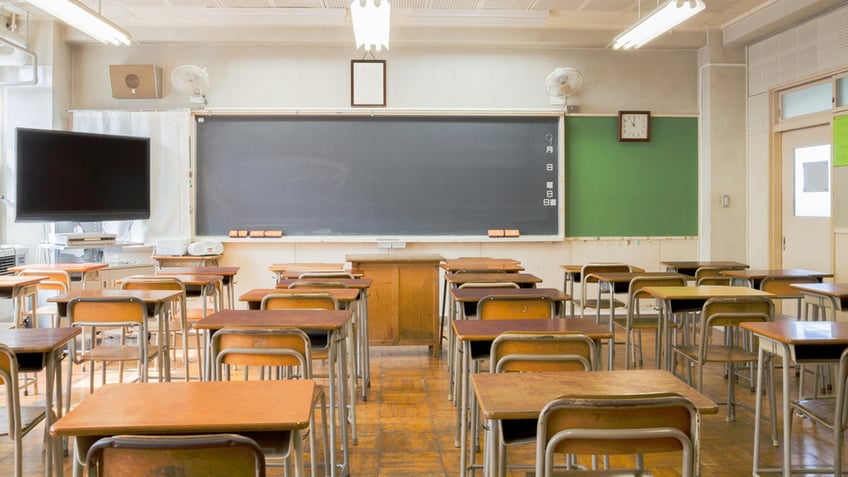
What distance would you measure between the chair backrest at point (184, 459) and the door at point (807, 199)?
19.7 ft

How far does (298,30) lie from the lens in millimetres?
6453

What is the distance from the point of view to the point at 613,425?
4.77ft

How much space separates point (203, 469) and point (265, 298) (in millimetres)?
1853

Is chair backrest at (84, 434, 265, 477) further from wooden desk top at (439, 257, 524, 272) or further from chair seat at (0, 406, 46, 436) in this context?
wooden desk top at (439, 257, 524, 272)

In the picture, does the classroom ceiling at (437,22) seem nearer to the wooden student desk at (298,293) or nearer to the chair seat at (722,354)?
the wooden student desk at (298,293)

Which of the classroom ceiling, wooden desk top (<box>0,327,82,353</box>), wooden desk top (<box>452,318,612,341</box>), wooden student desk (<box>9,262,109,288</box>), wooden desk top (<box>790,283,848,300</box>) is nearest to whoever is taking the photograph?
wooden desk top (<box>0,327,82,353</box>)

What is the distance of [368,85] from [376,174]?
3.23ft

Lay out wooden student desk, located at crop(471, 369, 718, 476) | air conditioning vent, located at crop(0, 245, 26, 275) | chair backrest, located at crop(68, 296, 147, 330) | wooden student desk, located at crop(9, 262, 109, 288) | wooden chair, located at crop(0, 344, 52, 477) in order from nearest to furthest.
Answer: wooden student desk, located at crop(471, 369, 718, 476)
wooden chair, located at crop(0, 344, 52, 477)
chair backrest, located at crop(68, 296, 147, 330)
wooden student desk, located at crop(9, 262, 109, 288)
air conditioning vent, located at crop(0, 245, 26, 275)

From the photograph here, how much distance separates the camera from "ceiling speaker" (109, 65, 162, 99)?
21.4 feet

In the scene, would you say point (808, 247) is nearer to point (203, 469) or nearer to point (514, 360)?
point (514, 360)

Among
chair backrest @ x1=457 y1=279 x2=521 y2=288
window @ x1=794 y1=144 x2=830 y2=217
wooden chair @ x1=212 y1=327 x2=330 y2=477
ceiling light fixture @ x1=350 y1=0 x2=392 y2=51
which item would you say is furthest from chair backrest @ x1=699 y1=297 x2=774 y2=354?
window @ x1=794 y1=144 x2=830 y2=217

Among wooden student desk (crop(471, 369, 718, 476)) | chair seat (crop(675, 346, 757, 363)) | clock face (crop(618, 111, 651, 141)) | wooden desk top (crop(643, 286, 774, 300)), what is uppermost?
clock face (crop(618, 111, 651, 141))

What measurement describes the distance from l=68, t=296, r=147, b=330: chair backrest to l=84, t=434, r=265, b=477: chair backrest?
2044mm

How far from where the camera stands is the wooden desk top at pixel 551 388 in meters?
1.55
